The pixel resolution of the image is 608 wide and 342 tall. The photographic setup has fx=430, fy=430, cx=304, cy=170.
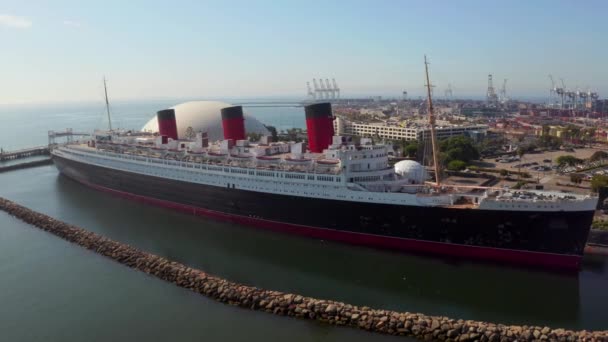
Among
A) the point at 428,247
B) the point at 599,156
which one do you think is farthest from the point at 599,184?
the point at 599,156

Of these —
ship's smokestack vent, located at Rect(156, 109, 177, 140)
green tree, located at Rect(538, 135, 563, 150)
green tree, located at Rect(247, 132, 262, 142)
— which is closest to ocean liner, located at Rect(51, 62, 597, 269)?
ship's smokestack vent, located at Rect(156, 109, 177, 140)

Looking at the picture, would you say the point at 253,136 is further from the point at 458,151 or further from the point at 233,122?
the point at 233,122

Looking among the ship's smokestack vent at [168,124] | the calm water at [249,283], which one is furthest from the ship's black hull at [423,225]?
the ship's smokestack vent at [168,124]

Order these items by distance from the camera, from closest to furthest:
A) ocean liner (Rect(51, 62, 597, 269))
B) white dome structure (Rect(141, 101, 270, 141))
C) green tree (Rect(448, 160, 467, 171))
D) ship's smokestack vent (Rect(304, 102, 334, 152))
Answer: ocean liner (Rect(51, 62, 597, 269)) → ship's smokestack vent (Rect(304, 102, 334, 152)) → green tree (Rect(448, 160, 467, 171)) → white dome structure (Rect(141, 101, 270, 141))

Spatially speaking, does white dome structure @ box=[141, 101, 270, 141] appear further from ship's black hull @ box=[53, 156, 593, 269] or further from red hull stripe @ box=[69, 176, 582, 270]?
red hull stripe @ box=[69, 176, 582, 270]

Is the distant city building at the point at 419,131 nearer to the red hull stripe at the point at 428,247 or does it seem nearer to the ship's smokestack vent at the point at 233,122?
the ship's smokestack vent at the point at 233,122

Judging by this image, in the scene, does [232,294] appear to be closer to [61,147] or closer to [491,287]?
[491,287]
